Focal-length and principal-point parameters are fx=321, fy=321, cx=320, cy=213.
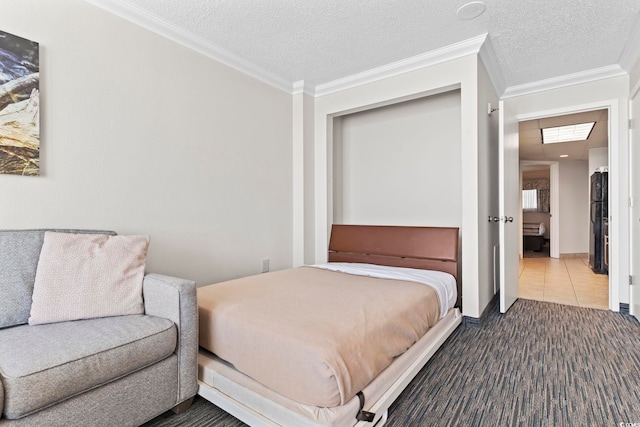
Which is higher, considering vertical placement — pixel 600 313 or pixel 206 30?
pixel 206 30

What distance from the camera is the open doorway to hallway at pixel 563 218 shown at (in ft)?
13.3

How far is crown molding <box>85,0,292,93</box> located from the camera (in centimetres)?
220

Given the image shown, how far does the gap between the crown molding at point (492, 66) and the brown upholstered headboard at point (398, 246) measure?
61.0 inches

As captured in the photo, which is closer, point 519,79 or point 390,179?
point 519,79

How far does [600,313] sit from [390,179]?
7.89 ft

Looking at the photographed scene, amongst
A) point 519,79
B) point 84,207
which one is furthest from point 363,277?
point 519,79

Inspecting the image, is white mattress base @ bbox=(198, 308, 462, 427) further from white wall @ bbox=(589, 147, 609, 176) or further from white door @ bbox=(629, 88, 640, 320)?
white wall @ bbox=(589, 147, 609, 176)

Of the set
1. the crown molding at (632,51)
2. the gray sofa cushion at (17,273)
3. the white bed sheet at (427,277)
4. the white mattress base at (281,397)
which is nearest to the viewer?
the white mattress base at (281,397)

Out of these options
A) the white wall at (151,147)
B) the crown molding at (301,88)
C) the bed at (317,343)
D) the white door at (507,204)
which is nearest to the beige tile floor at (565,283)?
the white door at (507,204)

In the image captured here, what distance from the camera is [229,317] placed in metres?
1.63

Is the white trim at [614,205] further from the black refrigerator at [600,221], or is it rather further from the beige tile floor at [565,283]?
the black refrigerator at [600,221]

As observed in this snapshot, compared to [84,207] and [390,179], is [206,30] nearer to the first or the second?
[84,207]

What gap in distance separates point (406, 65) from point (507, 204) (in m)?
1.69

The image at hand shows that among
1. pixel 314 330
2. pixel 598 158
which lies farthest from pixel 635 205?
pixel 598 158
